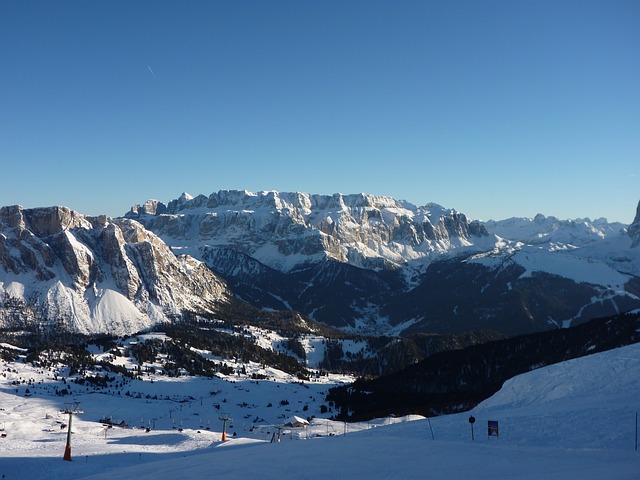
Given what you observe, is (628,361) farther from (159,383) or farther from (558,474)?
(159,383)

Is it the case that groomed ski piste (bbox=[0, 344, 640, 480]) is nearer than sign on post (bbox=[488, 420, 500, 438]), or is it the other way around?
groomed ski piste (bbox=[0, 344, 640, 480])

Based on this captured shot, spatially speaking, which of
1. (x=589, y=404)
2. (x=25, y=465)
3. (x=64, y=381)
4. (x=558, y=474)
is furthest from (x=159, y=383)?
(x=558, y=474)

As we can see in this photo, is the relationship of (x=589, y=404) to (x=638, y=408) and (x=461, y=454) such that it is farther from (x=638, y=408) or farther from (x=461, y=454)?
(x=461, y=454)

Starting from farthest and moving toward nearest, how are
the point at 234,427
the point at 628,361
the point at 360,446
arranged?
the point at 234,427 < the point at 628,361 < the point at 360,446

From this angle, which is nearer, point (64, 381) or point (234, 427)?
point (234, 427)

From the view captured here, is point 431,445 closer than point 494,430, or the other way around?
point 431,445

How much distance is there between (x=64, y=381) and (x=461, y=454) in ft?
572

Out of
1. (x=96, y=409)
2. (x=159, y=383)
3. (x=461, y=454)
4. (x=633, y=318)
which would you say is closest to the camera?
(x=461, y=454)

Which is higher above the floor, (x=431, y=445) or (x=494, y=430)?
(x=494, y=430)

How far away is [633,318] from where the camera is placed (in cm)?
17338

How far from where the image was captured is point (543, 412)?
1683 inches

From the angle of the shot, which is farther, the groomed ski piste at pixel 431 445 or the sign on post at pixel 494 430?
the sign on post at pixel 494 430

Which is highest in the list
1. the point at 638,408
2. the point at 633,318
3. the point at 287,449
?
the point at 633,318

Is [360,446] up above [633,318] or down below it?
below
